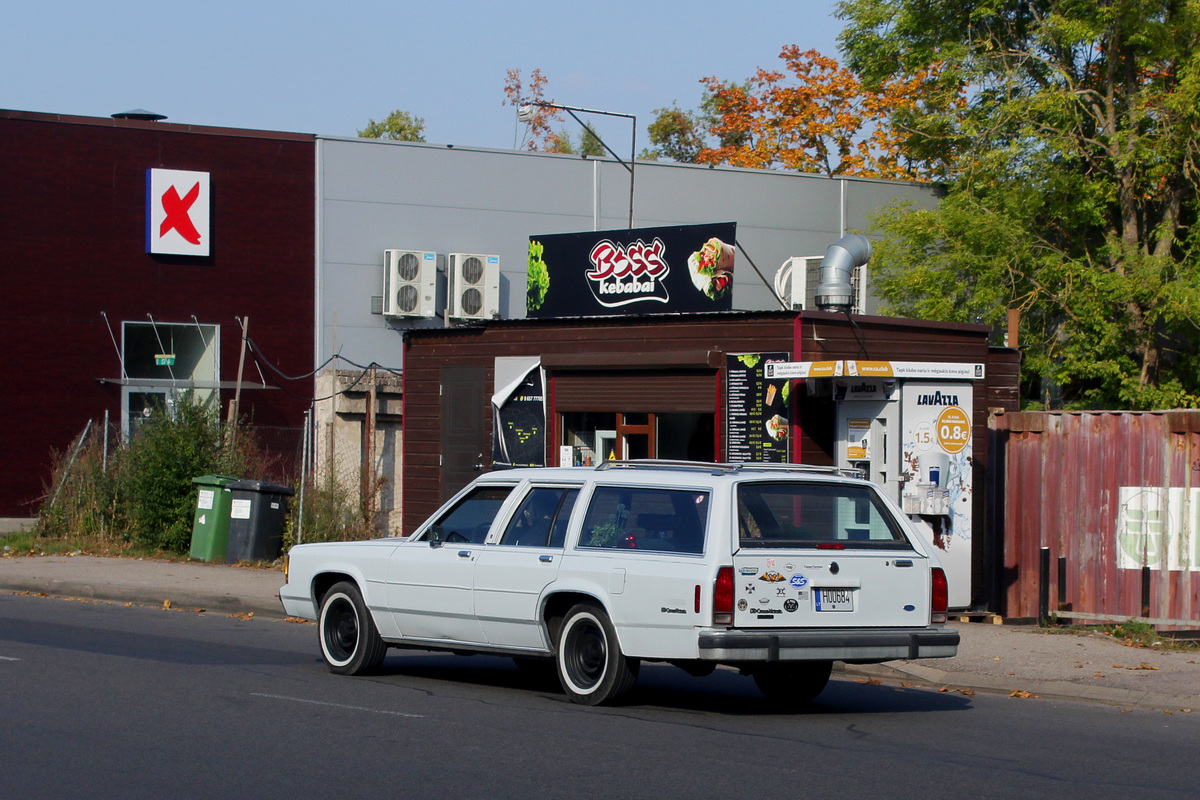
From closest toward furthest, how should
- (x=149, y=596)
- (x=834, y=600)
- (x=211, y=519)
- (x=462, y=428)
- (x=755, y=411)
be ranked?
(x=834, y=600), (x=755, y=411), (x=149, y=596), (x=462, y=428), (x=211, y=519)

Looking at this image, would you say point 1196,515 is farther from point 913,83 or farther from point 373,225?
point 913,83

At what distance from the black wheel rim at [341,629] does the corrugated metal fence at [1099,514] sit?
7.26 metres

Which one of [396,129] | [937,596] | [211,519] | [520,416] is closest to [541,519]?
[937,596]

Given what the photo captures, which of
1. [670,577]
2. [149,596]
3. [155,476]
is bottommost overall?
[149,596]

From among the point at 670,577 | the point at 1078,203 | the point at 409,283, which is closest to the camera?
the point at 670,577

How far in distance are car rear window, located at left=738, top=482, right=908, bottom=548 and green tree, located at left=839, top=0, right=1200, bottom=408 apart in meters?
18.9

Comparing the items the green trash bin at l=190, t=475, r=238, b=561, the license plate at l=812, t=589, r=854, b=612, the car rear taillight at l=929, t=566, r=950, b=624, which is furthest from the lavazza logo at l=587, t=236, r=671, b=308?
the license plate at l=812, t=589, r=854, b=612

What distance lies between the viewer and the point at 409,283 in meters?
31.2

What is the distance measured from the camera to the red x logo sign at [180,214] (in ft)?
96.2

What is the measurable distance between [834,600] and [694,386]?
7.57 meters

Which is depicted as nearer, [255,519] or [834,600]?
[834,600]

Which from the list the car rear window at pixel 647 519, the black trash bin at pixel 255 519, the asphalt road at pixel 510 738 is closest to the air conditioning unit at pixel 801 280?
the black trash bin at pixel 255 519

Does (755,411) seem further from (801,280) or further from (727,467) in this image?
(727,467)

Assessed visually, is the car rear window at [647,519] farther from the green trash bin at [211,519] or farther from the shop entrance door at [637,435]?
the green trash bin at [211,519]
